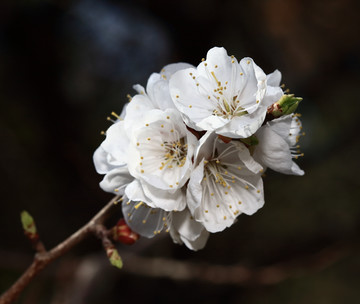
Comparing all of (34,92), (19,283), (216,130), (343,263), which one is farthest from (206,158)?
(343,263)

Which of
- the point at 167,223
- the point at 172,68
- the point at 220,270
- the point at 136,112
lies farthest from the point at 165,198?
the point at 220,270

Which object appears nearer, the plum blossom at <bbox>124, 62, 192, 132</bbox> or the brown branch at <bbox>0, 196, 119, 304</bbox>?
the plum blossom at <bbox>124, 62, 192, 132</bbox>

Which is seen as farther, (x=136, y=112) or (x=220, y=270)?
(x=220, y=270)

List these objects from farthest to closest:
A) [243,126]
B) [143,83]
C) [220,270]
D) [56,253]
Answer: [143,83]
[220,270]
[56,253]
[243,126]

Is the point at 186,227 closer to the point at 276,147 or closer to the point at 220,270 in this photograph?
the point at 276,147

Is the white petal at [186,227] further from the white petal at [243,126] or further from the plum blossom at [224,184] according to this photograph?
the white petal at [243,126]

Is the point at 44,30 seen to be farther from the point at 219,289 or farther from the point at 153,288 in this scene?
the point at 219,289

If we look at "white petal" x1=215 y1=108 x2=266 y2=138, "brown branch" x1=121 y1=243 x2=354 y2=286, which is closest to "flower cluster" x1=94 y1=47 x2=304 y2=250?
"white petal" x1=215 y1=108 x2=266 y2=138

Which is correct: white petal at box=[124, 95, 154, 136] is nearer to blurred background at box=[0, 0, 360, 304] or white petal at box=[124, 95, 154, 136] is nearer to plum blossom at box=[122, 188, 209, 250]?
plum blossom at box=[122, 188, 209, 250]
